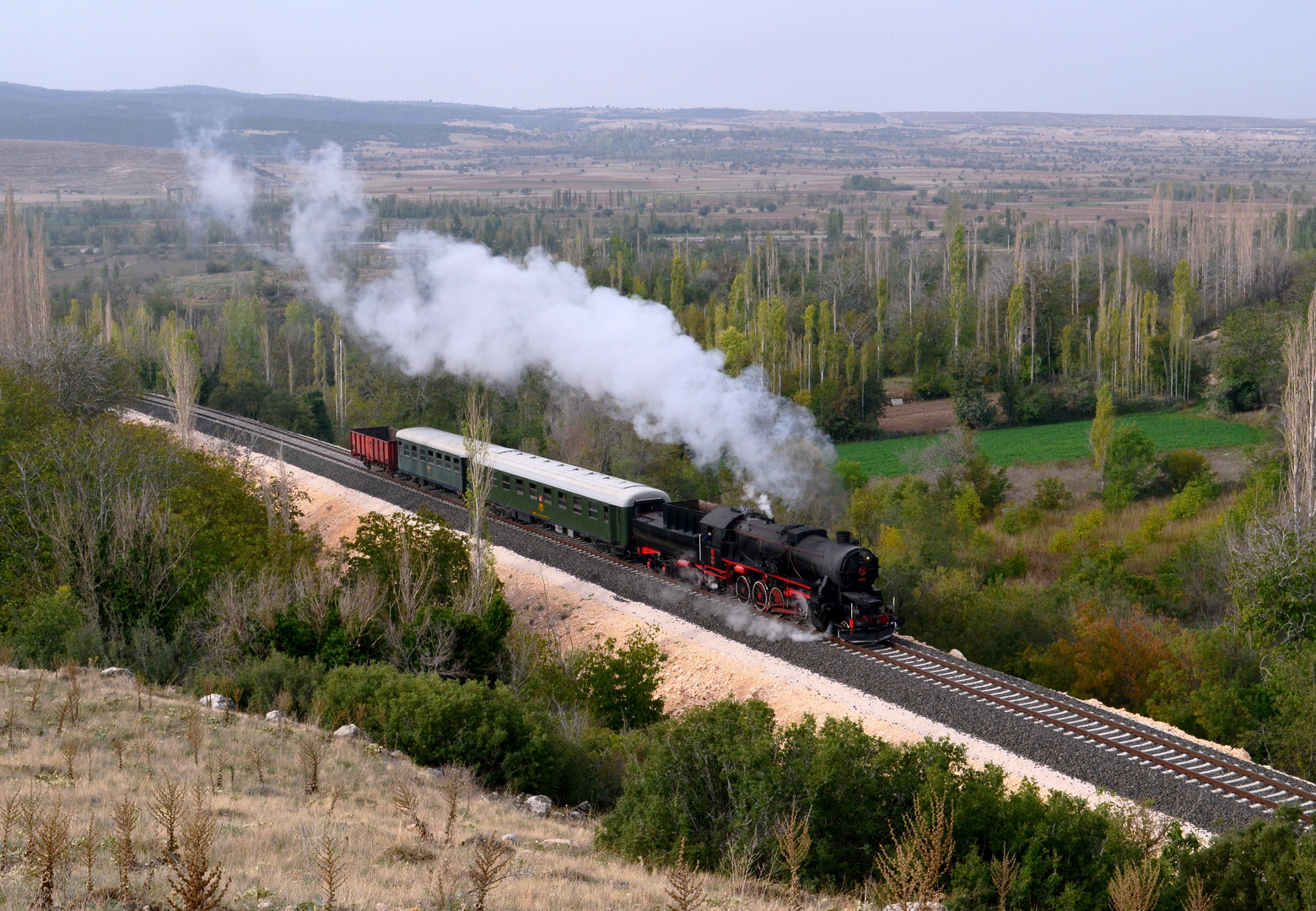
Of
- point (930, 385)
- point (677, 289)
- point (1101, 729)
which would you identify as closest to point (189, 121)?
point (677, 289)

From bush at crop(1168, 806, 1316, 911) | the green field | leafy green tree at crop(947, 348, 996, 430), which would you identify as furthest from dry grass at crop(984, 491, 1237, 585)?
bush at crop(1168, 806, 1316, 911)

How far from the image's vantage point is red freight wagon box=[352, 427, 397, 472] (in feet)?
159

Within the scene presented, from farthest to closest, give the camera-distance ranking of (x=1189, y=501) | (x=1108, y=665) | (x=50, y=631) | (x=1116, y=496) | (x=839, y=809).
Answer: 1. (x=1116, y=496)
2. (x=1189, y=501)
3. (x=1108, y=665)
4. (x=50, y=631)
5. (x=839, y=809)

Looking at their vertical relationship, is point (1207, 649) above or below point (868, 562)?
below

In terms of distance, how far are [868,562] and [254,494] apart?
75.7 ft

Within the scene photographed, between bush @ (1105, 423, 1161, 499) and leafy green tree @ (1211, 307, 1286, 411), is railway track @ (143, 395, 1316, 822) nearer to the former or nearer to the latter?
bush @ (1105, 423, 1161, 499)

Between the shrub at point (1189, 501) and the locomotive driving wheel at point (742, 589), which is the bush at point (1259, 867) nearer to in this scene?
the locomotive driving wheel at point (742, 589)

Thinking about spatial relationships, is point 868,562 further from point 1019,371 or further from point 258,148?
point 258,148

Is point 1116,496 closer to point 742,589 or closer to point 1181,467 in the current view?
point 1181,467

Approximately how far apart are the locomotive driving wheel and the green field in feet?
104

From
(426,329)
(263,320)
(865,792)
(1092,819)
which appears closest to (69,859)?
(865,792)

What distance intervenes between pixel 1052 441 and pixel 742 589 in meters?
46.2

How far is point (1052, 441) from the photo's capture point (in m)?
70.5

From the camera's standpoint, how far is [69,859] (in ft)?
38.8
